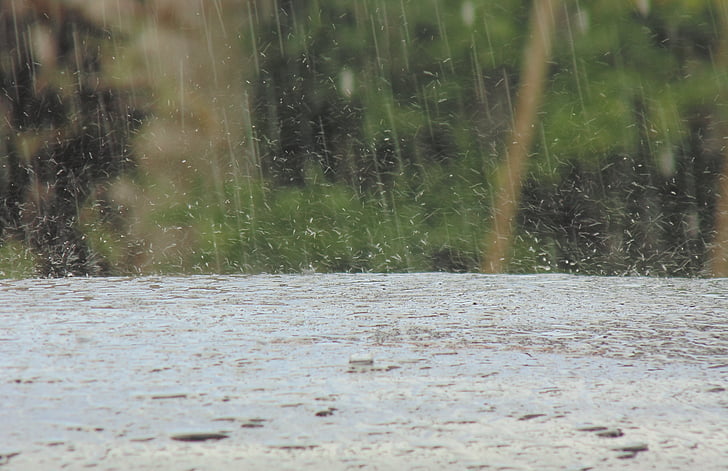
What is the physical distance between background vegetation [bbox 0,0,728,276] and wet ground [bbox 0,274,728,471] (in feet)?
3.32

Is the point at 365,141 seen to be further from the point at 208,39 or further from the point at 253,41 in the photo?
the point at 208,39

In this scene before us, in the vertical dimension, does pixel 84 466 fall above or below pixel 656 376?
above

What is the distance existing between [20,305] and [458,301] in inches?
37.0

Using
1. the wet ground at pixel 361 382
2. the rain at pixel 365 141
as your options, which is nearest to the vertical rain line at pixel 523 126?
the rain at pixel 365 141

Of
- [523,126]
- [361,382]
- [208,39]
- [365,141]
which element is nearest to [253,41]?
[208,39]

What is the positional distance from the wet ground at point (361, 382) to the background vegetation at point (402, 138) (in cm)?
101

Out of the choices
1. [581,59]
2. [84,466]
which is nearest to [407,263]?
[581,59]

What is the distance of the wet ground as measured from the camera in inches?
36.8

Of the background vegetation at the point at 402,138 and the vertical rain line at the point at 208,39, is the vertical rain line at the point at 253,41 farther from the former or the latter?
the vertical rain line at the point at 208,39

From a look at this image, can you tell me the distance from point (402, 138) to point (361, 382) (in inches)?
81.9

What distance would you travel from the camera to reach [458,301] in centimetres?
219

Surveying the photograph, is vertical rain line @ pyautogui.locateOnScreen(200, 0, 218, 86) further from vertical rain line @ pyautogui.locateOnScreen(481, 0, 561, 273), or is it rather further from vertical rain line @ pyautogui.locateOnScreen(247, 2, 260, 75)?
vertical rain line @ pyautogui.locateOnScreen(481, 0, 561, 273)

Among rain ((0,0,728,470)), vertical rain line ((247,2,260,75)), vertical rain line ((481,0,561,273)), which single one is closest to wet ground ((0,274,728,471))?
rain ((0,0,728,470))

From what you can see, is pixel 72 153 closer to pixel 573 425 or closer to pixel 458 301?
pixel 458 301
